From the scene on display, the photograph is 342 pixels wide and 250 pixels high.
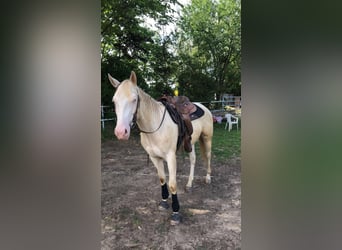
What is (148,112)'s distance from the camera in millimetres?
1156

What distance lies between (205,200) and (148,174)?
0.85ft

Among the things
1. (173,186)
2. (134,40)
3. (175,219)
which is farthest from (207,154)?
(134,40)

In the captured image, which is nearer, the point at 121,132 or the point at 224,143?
the point at 121,132

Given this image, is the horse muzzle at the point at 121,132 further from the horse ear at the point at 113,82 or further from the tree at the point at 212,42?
the tree at the point at 212,42

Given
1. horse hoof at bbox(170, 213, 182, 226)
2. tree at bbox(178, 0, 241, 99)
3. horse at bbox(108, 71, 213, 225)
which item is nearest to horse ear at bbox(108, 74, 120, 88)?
horse at bbox(108, 71, 213, 225)

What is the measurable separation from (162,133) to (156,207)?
11.9 inches

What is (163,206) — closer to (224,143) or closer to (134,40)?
(224,143)

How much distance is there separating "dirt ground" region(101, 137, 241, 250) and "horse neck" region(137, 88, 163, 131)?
0.07 metres

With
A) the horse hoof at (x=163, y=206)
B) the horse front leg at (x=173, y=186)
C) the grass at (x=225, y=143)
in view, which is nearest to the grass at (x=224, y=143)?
the grass at (x=225, y=143)

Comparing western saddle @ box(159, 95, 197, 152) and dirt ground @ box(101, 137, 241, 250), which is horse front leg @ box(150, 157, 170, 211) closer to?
dirt ground @ box(101, 137, 241, 250)

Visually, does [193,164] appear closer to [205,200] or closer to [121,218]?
[205,200]

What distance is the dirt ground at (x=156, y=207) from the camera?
3.67 feet

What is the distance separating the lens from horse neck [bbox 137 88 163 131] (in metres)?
1.13
